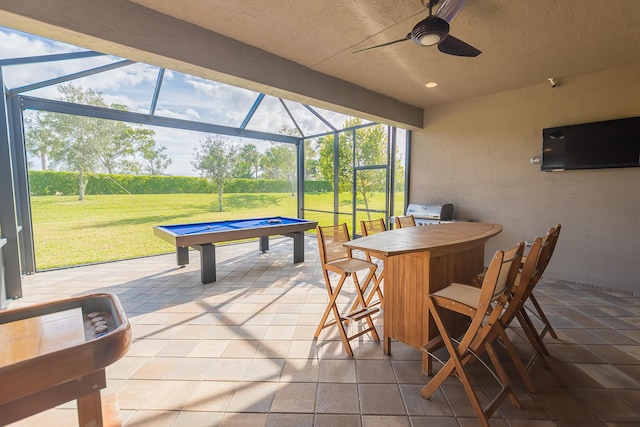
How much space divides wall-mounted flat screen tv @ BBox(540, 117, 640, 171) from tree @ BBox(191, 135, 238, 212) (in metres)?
5.95

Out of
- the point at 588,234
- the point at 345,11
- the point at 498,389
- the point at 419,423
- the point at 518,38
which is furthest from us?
the point at 588,234

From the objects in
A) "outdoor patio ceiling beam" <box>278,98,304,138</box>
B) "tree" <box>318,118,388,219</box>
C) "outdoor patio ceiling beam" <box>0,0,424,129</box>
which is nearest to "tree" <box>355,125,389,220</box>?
"tree" <box>318,118,388,219</box>

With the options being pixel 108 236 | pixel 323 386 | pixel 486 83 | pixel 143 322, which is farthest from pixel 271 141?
pixel 323 386

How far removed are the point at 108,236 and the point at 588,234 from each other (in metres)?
7.95

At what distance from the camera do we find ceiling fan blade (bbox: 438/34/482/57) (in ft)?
7.25

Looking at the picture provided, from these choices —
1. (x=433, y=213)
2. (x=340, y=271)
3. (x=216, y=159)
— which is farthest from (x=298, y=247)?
(x=216, y=159)

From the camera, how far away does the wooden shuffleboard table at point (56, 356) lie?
2.28ft

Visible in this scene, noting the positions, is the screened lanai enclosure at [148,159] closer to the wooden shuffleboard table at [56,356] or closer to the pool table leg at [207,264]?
the pool table leg at [207,264]

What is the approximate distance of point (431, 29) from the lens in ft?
6.23

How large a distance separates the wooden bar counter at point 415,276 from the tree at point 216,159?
202 inches

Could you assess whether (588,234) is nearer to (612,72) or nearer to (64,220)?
(612,72)

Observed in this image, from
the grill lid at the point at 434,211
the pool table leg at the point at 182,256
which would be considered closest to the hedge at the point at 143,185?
the pool table leg at the point at 182,256

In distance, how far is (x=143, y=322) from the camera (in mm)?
2680

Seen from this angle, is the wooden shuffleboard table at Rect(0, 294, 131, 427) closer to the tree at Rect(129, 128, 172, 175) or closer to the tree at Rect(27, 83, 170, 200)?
the tree at Rect(27, 83, 170, 200)
